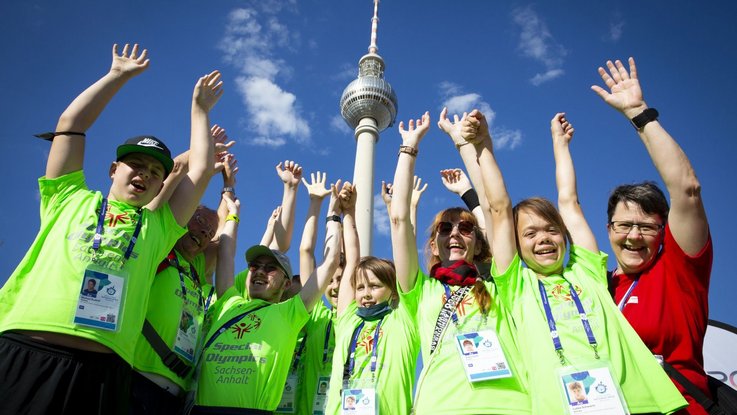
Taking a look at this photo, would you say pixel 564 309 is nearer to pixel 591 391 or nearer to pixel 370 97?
pixel 591 391

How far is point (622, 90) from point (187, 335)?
3830mm

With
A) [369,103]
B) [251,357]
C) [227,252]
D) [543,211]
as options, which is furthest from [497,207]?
[369,103]

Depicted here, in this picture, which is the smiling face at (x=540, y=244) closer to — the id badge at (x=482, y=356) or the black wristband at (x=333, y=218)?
the id badge at (x=482, y=356)

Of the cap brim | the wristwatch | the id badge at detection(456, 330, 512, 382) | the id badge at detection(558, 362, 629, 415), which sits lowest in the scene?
the id badge at detection(558, 362, 629, 415)

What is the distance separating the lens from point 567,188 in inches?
→ 146

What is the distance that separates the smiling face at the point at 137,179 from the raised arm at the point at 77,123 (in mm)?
271

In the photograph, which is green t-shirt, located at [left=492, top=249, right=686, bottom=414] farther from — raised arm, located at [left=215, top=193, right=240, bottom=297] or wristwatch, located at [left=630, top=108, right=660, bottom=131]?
raised arm, located at [left=215, top=193, right=240, bottom=297]

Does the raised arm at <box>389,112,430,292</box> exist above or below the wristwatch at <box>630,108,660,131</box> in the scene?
below

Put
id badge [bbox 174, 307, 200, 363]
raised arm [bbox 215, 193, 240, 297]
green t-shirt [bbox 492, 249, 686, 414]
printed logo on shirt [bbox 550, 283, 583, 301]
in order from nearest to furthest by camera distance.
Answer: green t-shirt [bbox 492, 249, 686, 414]
printed logo on shirt [bbox 550, 283, 583, 301]
id badge [bbox 174, 307, 200, 363]
raised arm [bbox 215, 193, 240, 297]

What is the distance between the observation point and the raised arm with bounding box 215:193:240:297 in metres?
5.17

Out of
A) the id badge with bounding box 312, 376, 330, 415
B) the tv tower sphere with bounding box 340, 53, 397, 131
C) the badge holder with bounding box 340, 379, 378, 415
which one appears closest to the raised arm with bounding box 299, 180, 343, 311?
the id badge with bounding box 312, 376, 330, 415

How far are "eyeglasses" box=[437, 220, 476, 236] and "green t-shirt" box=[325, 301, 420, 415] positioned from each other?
73cm

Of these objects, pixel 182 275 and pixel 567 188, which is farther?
pixel 182 275

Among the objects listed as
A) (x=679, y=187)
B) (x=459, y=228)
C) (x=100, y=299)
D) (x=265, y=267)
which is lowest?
(x=100, y=299)
